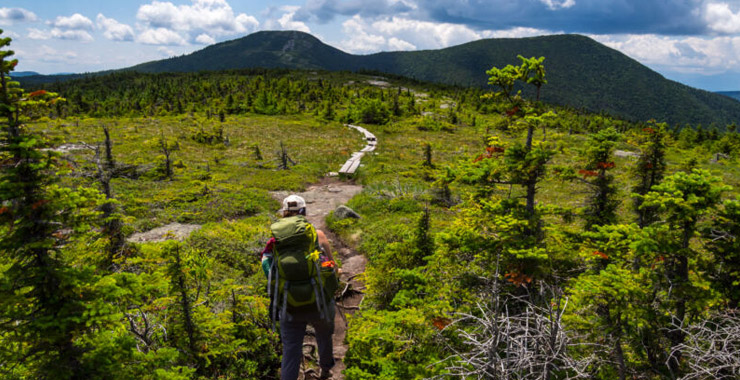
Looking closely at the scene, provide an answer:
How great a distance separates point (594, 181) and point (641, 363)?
4.85 metres

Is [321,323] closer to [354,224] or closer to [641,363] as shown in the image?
[641,363]

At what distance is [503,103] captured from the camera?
679 cm

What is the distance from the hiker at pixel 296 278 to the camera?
14.9ft

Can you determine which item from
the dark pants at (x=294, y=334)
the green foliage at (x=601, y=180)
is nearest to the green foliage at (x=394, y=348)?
the dark pants at (x=294, y=334)

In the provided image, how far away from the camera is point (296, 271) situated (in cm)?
457

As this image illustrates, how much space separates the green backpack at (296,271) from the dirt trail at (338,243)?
1.98 m

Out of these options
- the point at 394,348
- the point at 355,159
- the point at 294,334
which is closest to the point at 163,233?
Answer: the point at 294,334

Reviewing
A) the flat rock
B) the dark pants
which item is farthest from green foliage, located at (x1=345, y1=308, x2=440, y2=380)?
the flat rock

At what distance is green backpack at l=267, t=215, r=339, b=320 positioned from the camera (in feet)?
14.9

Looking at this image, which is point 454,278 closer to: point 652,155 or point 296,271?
point 296,271

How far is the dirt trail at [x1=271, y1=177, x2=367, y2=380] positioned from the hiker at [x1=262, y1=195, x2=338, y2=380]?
141 centimetres

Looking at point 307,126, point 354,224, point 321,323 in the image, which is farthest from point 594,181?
point 307,126

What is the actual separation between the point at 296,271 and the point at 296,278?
0.40 feet

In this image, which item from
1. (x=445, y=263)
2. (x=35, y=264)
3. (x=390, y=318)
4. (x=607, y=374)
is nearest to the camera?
(x=35, y=264)
